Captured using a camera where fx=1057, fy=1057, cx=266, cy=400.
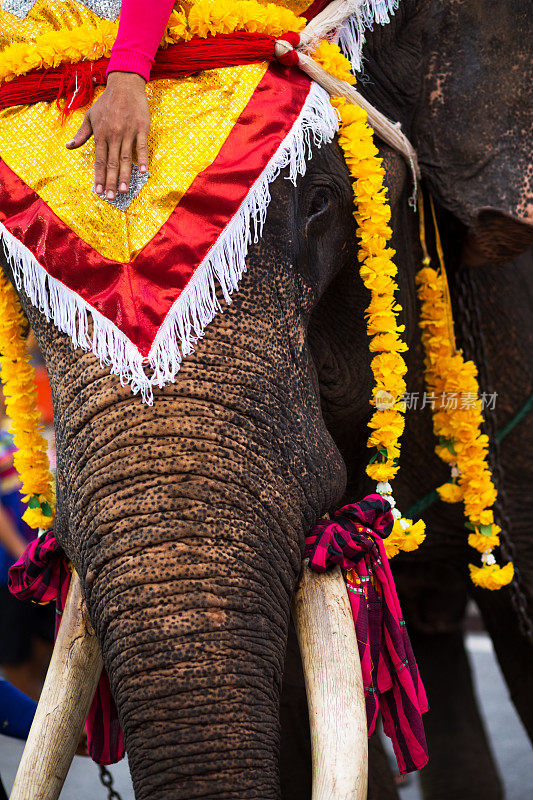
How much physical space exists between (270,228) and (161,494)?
22.3 inches

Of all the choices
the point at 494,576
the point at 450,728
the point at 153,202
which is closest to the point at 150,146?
the point at 153,202

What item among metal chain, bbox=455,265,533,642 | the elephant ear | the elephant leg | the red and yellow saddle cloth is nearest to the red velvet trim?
the red and yellow saddle cloth

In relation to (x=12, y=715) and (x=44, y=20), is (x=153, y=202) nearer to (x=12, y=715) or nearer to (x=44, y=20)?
(x=44, y=20)

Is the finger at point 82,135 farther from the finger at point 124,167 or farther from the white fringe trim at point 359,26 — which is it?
the white fringe trim at point 359,26

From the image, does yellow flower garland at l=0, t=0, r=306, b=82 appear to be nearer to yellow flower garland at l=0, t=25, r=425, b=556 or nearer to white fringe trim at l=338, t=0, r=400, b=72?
yellow flower garland at l=0, t=25, r=425, b=556

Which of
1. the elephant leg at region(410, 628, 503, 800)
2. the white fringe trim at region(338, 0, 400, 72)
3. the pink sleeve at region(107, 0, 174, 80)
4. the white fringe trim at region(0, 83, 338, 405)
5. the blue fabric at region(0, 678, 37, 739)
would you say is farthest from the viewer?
the elephant leg at region(410, 628, 503, 800)

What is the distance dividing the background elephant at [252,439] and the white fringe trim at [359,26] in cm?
6

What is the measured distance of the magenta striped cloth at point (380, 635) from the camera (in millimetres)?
1930

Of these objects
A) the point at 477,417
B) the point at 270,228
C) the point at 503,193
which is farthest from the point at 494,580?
the point at 270,228

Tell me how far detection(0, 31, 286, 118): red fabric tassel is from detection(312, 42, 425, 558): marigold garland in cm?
16

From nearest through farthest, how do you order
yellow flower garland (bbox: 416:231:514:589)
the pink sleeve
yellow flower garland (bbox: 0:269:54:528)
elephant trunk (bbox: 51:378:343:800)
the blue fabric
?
elephant trunk (bbox: 51:378:343:800) → the pink sleeve → yellow flower garland (bbox: 0:269:54:528) → yellow flower garland (bbox: 416:231:514:589) → the blue fabric

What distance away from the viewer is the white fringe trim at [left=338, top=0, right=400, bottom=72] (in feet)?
7.32

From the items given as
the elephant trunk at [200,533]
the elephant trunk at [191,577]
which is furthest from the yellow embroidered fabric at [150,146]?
the elephant trunk at [191,577]

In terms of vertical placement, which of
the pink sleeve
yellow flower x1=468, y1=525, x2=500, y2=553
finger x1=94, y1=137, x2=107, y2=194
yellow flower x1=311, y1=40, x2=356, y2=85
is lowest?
yellow flower x1=468, y1=525, x2=500, y2=553
